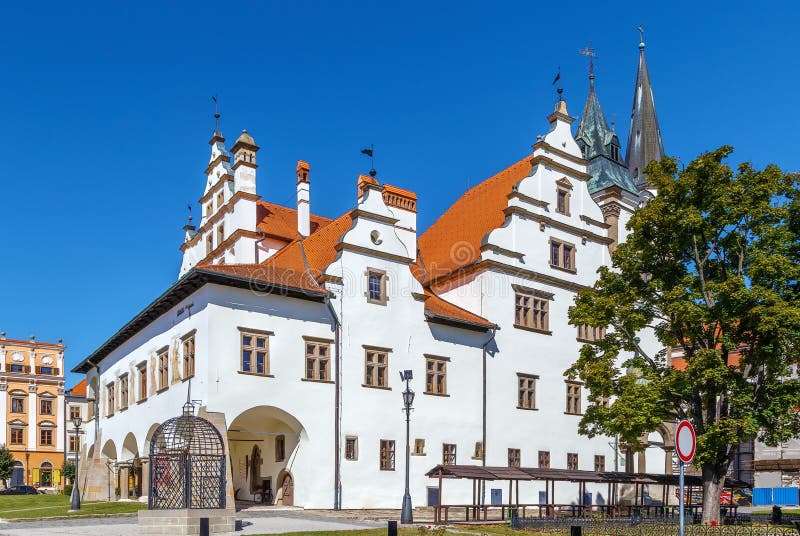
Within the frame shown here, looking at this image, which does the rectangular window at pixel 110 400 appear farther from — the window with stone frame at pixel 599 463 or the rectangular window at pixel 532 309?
the window with stone frame at pixel 599 463

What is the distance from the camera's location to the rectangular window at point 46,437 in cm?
7994

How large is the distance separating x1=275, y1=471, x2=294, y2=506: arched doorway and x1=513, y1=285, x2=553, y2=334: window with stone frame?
11904 mm

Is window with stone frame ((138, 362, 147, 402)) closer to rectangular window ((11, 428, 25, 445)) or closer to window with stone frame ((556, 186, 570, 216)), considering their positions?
window with stone frame ((556, 186, 570, 216))

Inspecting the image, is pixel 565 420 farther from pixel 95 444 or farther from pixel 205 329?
pixel 95 444

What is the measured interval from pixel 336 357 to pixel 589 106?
29594 mm

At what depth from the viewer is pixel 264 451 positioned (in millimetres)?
32562

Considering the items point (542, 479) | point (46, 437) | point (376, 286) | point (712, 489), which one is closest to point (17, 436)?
point (46, 437)

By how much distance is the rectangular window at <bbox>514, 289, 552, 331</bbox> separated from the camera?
3694cm

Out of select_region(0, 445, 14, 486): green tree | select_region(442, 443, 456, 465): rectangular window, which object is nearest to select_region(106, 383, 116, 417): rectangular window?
select_region(442, 443, 456, 465): rectangular window

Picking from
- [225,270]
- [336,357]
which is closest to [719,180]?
[336,357]

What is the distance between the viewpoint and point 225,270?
29266mm

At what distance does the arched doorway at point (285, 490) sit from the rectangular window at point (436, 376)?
6355 mm

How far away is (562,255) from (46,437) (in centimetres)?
6052

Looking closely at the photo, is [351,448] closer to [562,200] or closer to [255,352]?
[255,352]
